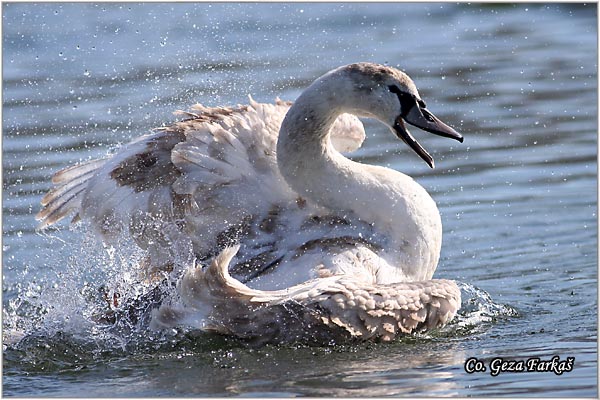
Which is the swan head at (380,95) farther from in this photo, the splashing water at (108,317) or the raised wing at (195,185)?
the splashing water at (108,317)

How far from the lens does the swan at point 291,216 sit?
639 centimetres

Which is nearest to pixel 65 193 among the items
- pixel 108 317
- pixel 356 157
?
pixel 108 317

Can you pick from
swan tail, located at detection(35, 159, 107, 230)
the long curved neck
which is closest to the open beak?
the long curved neck

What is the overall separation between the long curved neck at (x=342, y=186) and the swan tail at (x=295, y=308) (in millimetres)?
433

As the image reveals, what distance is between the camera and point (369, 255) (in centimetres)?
674

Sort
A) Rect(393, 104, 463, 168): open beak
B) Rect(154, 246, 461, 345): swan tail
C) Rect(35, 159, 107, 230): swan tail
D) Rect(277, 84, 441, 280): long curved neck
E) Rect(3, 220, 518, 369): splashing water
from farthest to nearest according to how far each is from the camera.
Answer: Rect(35, 159, 107, 230): swan tail, Rect(393, 104, 463, 168): open beak, Rect(277, 84, 441, 280): long curved neck, Rect(3, 220, 518, 369): splashing water, Rect(154, 246, 461, 345): swan tail

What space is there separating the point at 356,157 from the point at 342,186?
3781 millimetres

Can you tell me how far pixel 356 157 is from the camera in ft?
35.1

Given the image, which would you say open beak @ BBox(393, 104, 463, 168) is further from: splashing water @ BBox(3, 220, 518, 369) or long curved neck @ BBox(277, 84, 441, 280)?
splashing water @ BBox(3, 220, 518, 369)

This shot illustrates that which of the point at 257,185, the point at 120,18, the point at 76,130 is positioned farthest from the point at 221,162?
the point at 120,18

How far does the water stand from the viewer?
20.9 feet

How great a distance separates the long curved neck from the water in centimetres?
52

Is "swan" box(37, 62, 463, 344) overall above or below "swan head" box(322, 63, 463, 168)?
below

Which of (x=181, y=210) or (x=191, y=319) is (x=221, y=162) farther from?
(x=191, y=319)
